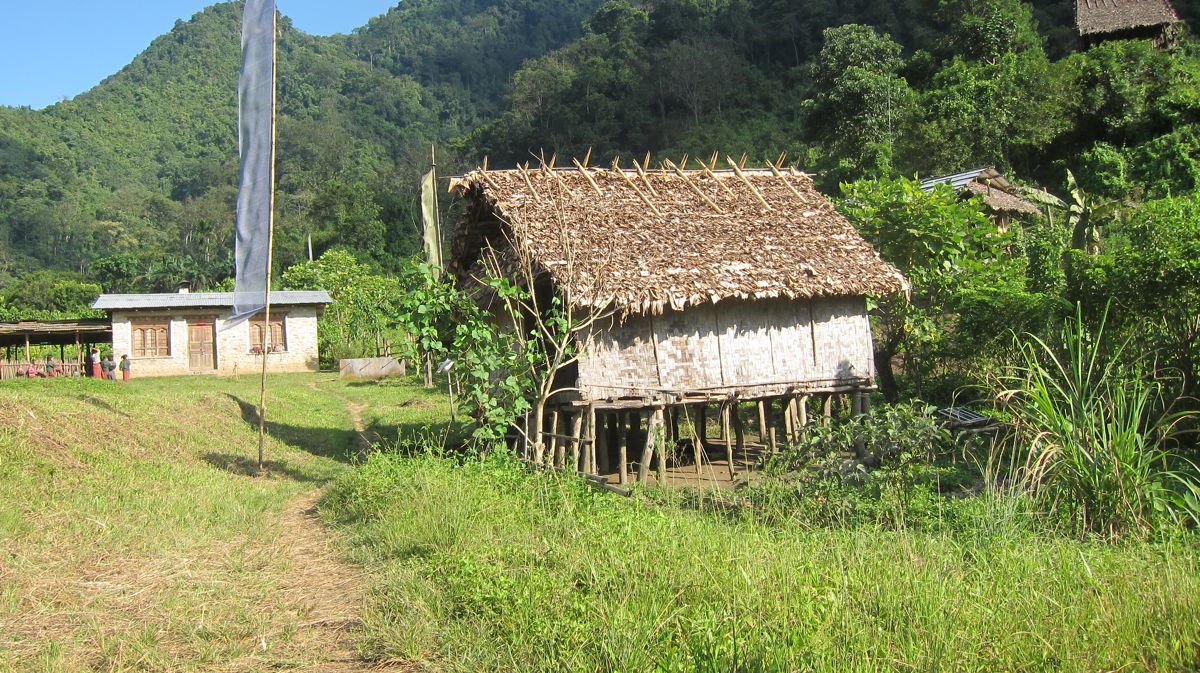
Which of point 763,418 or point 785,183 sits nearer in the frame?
point 763,418

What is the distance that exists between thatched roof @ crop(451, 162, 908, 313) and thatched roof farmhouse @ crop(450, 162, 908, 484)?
0.02 metres

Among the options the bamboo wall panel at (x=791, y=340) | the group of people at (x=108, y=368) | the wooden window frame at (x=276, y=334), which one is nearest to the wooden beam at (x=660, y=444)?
the bamboo wall panel at (x=791, y=340)

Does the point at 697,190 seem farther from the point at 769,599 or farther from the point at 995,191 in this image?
the point at 995,191

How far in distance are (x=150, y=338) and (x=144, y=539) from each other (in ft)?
74.8

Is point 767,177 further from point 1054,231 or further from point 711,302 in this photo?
point 1054,231

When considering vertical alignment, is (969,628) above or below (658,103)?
below

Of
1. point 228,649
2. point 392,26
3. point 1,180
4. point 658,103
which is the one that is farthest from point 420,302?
point 392,26

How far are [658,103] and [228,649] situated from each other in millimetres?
44015

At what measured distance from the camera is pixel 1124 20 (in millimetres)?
29031

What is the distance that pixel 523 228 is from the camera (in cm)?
1057

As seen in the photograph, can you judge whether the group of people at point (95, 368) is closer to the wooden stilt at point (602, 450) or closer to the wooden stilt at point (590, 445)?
the wooden stilt at point (602, 450)

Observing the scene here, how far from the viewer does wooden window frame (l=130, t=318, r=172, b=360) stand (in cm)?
2730

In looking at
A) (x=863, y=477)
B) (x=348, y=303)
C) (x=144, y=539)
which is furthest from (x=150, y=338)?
(x=863, y=477)

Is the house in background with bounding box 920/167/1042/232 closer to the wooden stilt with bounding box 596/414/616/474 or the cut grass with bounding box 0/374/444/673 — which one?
the wooden stilt with bounding box 596/414/616/474
